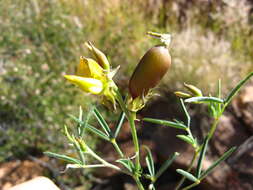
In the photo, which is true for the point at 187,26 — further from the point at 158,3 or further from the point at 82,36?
the point at 82,36

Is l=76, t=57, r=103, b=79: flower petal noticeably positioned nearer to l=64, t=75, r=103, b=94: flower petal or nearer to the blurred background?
l=64, t=75, r=103, b=94: flower petal

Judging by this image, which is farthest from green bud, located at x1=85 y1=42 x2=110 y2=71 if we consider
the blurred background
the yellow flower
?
the blurred background

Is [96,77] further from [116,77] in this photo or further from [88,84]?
[116,77]

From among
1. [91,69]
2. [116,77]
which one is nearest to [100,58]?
[91,69]

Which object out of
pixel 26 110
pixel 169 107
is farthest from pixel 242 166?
pixel 26 110

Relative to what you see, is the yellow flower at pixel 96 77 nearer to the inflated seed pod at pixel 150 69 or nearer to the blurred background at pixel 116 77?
the inflated seed pod at pixel 150 69

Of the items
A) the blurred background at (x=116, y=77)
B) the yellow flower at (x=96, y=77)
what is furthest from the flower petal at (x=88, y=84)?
the blurred background at (x=116, y=77)
